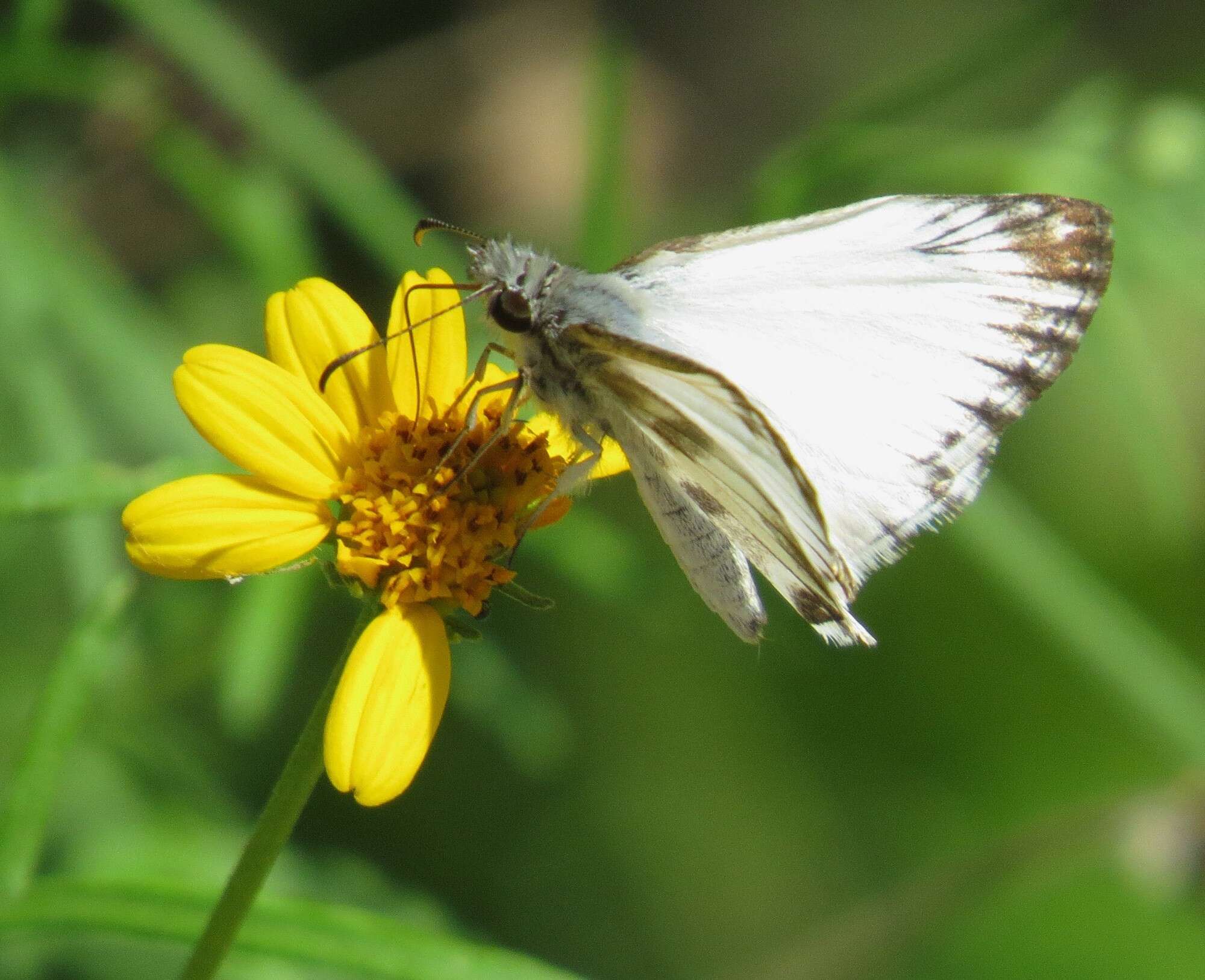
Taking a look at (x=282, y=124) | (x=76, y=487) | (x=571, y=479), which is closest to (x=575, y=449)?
(x=571, y=479)

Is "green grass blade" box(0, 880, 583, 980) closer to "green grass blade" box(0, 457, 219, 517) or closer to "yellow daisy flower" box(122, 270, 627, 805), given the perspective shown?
"yellow daisy flower" box(122, 270, 627, 805)

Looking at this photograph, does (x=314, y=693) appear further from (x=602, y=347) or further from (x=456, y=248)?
(x=602, y=347)

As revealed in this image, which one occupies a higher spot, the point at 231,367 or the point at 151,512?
the point at 231,367

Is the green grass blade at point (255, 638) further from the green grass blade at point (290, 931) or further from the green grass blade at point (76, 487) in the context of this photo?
the green grass blade at point (290, 931)

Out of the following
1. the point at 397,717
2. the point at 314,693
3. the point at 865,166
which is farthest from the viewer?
the point at 314,693

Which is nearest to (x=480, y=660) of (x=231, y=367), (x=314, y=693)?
(x=314, y=693)

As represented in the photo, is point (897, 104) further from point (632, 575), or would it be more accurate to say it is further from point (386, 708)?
point (386, 708)

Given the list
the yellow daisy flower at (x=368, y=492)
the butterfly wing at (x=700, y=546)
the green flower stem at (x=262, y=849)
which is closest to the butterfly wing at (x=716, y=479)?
the butterfly wing at (x=700, y=546)
